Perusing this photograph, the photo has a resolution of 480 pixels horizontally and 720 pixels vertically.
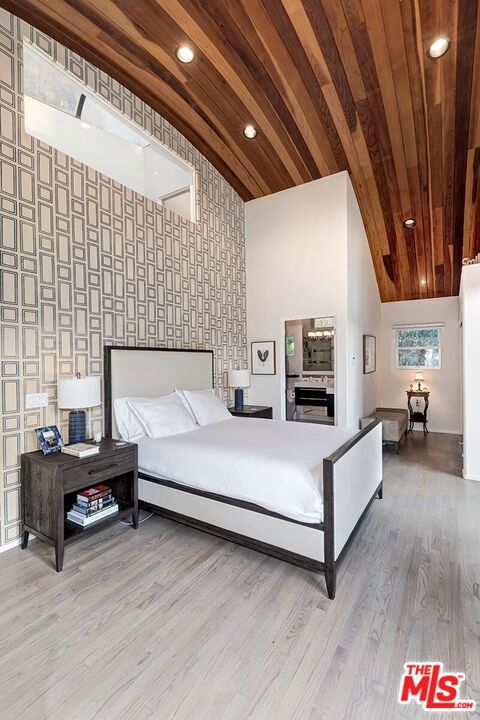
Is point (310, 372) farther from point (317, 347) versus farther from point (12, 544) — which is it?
point (12, 544)

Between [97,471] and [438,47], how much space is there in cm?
454

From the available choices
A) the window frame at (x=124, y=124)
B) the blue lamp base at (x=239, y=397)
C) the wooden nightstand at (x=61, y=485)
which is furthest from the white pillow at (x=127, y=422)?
the window frame at (x=124, y=124)

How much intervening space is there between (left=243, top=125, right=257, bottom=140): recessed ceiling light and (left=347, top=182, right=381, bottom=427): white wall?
4.93ft

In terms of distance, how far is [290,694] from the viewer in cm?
137

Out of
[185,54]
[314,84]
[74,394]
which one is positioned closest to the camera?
[74,394]

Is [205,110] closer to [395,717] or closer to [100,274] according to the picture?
[100,274]

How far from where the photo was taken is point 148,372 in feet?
11.7

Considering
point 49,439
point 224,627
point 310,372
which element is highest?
point 310,372

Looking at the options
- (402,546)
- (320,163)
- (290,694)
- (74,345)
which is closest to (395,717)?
(290,694)

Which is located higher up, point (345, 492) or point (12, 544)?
point (345, 492)

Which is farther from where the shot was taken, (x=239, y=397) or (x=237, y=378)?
(x=239, y=397)

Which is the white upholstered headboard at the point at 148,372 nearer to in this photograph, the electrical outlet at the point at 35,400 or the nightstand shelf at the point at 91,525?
the electrical outlet at the point at 35,400

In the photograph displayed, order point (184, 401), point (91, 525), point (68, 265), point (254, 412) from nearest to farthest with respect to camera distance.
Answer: point (91, 525)
point (68, 265)
point (184, 401)
point (254, 412)

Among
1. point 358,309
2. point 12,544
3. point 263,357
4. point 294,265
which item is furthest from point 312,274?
point 12,544
